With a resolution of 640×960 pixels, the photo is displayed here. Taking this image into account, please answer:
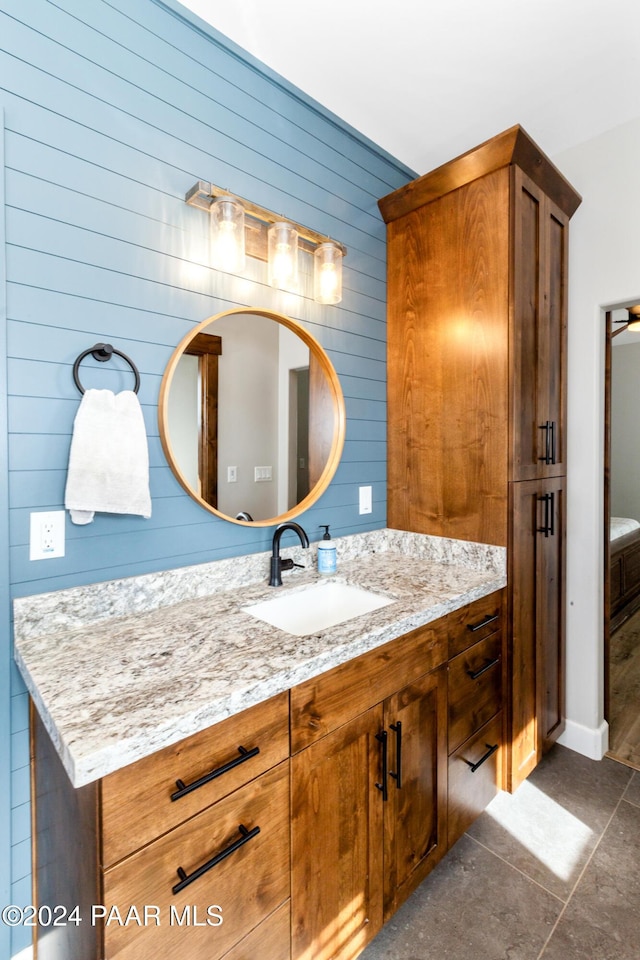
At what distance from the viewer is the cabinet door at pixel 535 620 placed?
1.77 meters

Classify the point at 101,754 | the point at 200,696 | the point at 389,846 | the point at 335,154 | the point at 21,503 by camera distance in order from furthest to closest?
the point at 335,154 → the point at 389,846 → the point at 21,503 → the point at 200,696 → the point at 101,754

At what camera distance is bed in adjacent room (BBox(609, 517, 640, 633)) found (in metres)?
3.30

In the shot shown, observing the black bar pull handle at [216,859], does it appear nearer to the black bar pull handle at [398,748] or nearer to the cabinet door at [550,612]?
the black bar pull handle at [398,748]

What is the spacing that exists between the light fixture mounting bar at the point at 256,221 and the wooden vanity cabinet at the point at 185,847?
1452 mm

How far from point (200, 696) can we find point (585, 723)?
6.81 ft

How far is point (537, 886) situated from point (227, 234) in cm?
234

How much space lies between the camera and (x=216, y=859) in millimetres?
848

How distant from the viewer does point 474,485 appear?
181cm

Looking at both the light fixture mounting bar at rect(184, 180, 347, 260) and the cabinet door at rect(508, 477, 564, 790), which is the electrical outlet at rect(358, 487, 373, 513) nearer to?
the cabinet door at rect(508, 477, 564, 790)

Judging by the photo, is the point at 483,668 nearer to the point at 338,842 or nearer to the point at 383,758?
the point at 383,758

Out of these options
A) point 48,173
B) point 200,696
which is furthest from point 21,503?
point 48,173

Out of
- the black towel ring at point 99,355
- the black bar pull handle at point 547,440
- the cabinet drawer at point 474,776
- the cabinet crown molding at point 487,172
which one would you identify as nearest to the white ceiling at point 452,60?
the cabinet crown molding at point 487,172

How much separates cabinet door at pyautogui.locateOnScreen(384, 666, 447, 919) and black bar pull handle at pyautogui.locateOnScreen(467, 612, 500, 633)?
200 millimetres

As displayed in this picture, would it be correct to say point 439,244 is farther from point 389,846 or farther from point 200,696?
point 389,846
